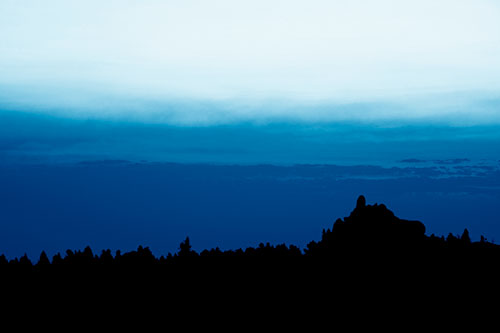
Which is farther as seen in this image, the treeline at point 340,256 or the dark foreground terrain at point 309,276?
the treeline at point 340,256

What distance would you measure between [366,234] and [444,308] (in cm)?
1487

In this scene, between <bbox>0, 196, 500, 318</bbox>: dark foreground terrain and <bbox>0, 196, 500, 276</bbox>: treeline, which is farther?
<bbox>0, 196, 500, 276</bbox>: treeline

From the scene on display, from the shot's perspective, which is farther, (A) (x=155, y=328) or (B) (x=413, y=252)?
(B) (x=413, y=252)

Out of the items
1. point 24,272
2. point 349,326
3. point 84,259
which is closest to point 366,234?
point 349,326

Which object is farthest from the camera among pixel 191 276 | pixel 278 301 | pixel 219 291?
pixel 191 276

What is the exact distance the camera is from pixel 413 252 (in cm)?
7206

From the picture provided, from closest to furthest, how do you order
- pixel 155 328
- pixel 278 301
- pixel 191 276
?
pixel 155 328 → pixel 278 301 → pixel 191 276

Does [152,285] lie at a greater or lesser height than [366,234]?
lesser

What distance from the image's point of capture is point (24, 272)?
253 feet

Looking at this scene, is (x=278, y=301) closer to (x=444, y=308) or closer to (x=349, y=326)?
(x=349, y=326)

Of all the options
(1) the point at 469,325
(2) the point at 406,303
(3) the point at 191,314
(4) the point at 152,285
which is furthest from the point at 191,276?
(1) the point at 469,325

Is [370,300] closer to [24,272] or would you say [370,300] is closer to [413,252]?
[413,252]

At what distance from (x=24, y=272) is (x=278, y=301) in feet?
116

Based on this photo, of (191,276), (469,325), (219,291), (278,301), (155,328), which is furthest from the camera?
(191,276)
